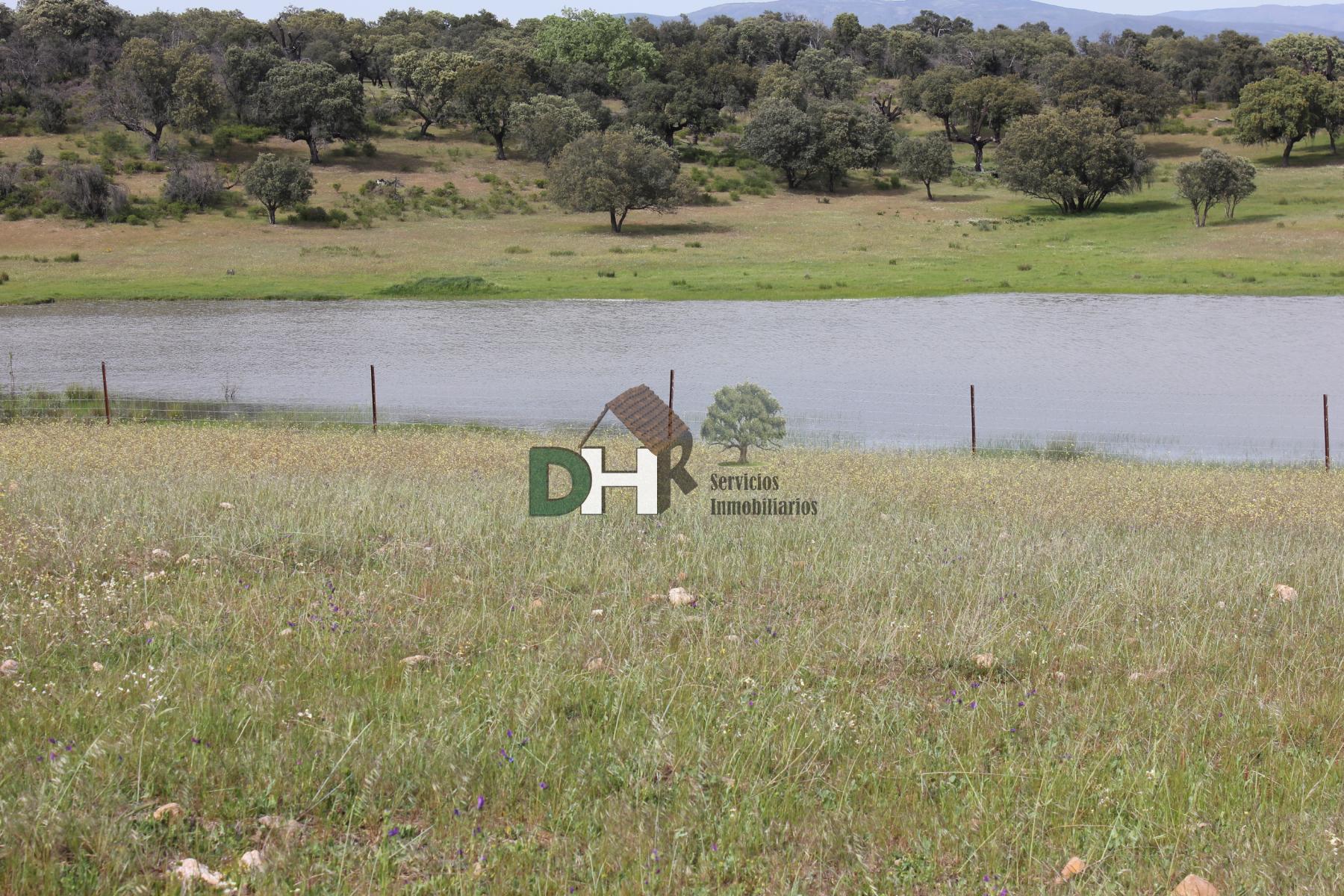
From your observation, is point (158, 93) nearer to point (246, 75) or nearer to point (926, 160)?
point (246, 75)

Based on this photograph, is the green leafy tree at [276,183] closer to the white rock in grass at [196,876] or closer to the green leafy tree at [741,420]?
the green leafy tree at [741,420]

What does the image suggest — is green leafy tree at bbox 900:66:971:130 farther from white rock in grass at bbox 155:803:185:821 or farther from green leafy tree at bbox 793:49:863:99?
white rock in grass at bbox 155:803:185:821

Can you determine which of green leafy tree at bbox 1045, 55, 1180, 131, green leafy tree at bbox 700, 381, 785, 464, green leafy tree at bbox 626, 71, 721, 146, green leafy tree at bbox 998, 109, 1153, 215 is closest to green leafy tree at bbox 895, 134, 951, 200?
green leafy tree at bbox 998, 109, 1153, 215

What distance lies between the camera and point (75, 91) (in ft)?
320

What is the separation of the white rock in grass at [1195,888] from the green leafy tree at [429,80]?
99.0m

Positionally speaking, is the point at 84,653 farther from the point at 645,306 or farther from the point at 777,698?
the point at 645,306

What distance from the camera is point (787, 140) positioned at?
87.8m

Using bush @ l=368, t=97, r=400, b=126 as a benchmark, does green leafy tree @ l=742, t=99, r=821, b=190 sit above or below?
below

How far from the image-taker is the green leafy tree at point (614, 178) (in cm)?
6956

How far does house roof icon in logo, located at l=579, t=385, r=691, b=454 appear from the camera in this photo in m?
15.9

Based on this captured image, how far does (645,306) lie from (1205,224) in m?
40.9

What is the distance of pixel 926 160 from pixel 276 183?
46477mm

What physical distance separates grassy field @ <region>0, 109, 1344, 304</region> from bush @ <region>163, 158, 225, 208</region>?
1.91m

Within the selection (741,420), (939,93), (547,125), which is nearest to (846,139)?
(547,125)
